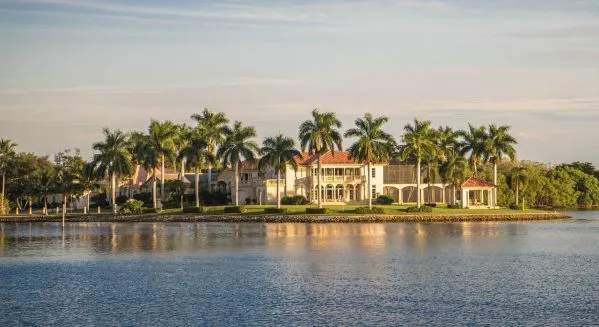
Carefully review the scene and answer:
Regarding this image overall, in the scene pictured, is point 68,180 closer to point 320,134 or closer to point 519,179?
point 320,134

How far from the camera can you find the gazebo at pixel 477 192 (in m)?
116

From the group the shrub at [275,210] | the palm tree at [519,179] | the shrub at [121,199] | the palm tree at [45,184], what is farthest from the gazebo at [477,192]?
the palm tree at [45,184]

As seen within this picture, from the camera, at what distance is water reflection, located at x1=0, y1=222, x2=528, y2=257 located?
69375 millimetres

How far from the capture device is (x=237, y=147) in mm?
112250

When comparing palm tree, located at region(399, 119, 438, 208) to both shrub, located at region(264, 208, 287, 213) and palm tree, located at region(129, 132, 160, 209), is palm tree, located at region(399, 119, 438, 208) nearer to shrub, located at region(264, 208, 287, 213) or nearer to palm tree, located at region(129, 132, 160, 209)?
shrub, located at region(264, 208, 287, 213)

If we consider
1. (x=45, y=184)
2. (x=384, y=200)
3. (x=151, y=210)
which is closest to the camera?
(x=151, y=210)

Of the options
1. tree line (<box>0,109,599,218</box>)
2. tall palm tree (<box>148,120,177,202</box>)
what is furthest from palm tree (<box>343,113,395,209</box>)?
tall palm tree (<box>148,120,177,202</box>)

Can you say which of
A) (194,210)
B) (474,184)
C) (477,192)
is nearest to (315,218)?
(194,210)

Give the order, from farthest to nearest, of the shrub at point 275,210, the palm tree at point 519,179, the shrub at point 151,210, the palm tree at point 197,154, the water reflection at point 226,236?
1. the palm tree at point 519,179
2. the palm tree at point 197,154
3. the shrub at point 151,210
4. the shrub at point 275,210
5. the water reflection at point 226,236

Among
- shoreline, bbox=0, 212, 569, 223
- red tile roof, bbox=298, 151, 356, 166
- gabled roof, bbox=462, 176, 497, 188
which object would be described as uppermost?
red tile roof, bbox=298, 151, 356, 166

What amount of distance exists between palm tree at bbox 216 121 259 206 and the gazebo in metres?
30.3

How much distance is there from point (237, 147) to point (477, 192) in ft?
132

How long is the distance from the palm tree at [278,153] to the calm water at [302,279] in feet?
85.2

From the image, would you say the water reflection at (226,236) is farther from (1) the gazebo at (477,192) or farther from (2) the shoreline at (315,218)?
(1) the gazebo at (477,192)
